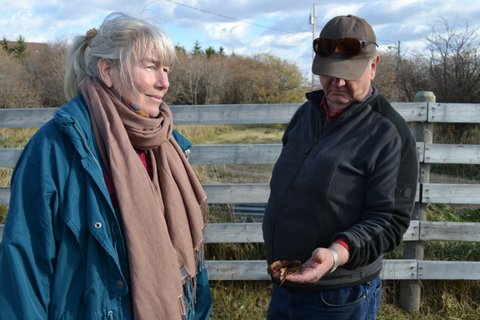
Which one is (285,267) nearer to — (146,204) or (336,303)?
(336,303)

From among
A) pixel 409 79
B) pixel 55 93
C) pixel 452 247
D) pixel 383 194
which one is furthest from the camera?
pixel 55 93

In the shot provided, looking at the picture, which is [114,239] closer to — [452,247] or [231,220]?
[231,220]

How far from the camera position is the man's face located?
92.3 inches

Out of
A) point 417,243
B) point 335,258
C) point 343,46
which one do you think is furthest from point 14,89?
point 335,258

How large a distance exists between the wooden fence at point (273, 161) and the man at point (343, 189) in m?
1.71

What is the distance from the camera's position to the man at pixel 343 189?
2.20 m

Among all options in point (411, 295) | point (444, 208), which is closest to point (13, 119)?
point (411, 295)

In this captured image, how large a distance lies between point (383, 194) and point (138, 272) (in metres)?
1.01

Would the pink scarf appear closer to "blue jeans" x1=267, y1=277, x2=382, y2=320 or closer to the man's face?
"blue jeans" x1=267, y1=277, x2=382, y2=320

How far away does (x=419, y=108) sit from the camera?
14.1 ft

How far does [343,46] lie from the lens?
235 centimetres

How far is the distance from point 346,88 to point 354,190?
1.47 feet

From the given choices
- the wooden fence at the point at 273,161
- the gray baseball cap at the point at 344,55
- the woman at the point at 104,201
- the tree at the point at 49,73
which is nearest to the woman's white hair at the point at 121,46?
the woman at the point at 104,201

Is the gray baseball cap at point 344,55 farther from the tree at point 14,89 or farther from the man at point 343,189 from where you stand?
the tree at point 14,89
